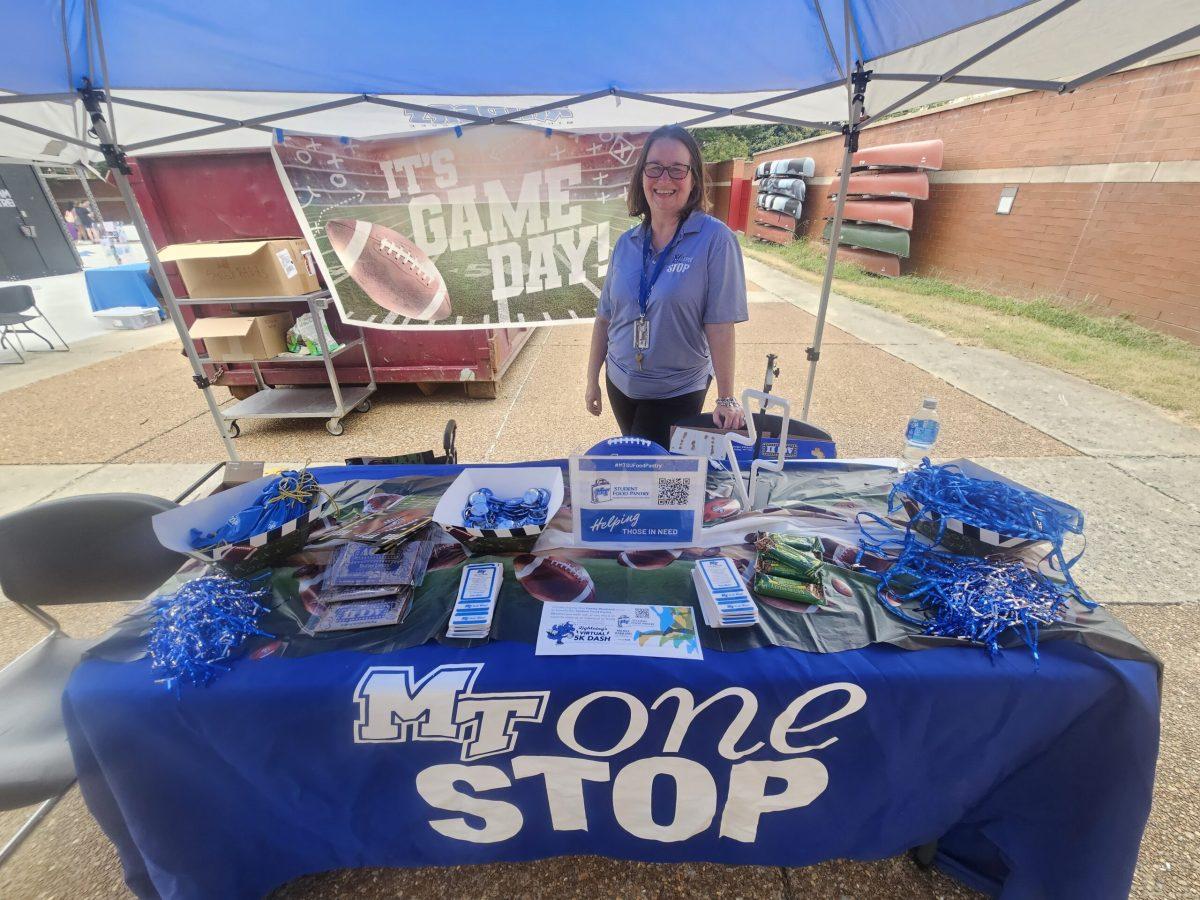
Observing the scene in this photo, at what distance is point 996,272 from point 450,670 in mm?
10214

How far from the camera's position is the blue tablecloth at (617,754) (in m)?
1.07

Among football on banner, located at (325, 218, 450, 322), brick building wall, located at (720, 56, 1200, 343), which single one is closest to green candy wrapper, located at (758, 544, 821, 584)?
football on banner, located at (325, 218, 450, 322)

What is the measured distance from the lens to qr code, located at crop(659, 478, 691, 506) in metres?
1.35

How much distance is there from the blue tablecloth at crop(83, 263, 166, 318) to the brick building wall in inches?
527

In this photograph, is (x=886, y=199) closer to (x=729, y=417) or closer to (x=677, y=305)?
(x=677, y=305)

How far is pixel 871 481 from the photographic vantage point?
1.80m

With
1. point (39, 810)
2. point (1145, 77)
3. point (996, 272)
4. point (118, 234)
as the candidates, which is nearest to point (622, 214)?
point (39, 810)

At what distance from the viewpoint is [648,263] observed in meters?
2.07

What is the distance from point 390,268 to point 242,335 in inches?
51.8

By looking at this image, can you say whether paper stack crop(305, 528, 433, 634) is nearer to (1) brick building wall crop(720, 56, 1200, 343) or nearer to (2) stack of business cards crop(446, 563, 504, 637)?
(2) stack of business cards crop(446, 563, 504, 637)

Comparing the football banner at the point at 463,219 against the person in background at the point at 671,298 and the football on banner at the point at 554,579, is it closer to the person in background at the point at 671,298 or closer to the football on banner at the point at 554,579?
the person in background at the point at 671,298

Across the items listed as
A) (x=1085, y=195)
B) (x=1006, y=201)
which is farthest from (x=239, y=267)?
(x=1006, y=201)

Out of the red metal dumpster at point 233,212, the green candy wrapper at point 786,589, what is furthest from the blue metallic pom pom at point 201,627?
the red metal dumpster at point 233,212

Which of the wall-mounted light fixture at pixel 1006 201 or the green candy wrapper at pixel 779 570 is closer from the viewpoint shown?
the green candy wrapper at pixel 779 570
